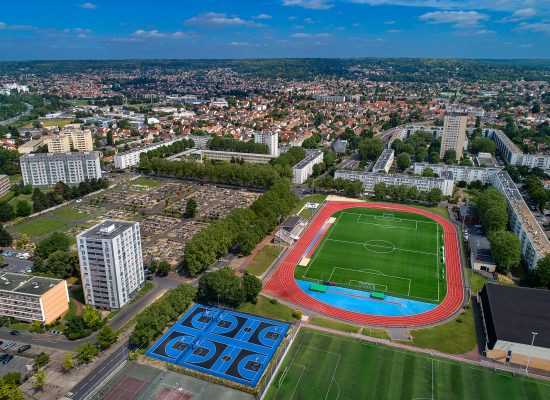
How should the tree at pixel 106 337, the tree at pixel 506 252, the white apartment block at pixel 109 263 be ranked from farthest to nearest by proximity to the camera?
the tree at pixel 506 252
the white apartment block at pixel 109 263
the tree at pixel 106 337

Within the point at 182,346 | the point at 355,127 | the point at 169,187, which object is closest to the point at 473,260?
the point at 182,346

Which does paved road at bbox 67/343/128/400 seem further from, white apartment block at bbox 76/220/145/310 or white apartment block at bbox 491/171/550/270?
white apartment block at bbox 491/171/550/270

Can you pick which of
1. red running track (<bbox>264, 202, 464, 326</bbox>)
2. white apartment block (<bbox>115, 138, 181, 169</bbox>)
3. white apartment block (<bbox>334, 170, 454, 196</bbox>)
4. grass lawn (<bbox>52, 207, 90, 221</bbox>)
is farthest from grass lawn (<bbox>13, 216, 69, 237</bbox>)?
white apartment block (<bbox>334, 170, 454, 196</bbox>)

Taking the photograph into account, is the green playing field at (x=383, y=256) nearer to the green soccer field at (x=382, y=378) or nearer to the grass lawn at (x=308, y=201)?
the grass lawn at (x=308, y=201)

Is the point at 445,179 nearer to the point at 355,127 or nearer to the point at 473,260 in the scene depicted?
the point at 473,260

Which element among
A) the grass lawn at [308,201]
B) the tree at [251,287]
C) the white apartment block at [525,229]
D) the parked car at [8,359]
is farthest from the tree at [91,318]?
the white apartment block at [525,229]
